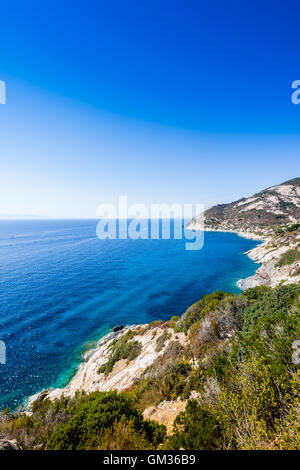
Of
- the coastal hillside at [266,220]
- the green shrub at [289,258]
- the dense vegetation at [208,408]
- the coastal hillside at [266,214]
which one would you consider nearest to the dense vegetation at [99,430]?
the dense vegetation at [208,408]

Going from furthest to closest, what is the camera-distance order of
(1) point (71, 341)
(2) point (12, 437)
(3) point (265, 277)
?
(3) point (265, 277) → (1) point (71, 341) → (2) point (12, 437)

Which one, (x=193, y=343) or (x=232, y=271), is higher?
(x=193, y=343)

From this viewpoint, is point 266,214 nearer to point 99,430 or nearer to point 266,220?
point 266,220

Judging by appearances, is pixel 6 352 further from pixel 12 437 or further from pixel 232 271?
pixel 232 271

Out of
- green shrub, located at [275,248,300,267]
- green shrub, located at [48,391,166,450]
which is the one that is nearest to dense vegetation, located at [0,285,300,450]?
green shrub, located at [48,391,166,450]

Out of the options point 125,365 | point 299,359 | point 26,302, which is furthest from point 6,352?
point 299,359

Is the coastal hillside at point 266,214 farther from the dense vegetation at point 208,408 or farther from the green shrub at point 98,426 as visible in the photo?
the green shrub at point 98,426
